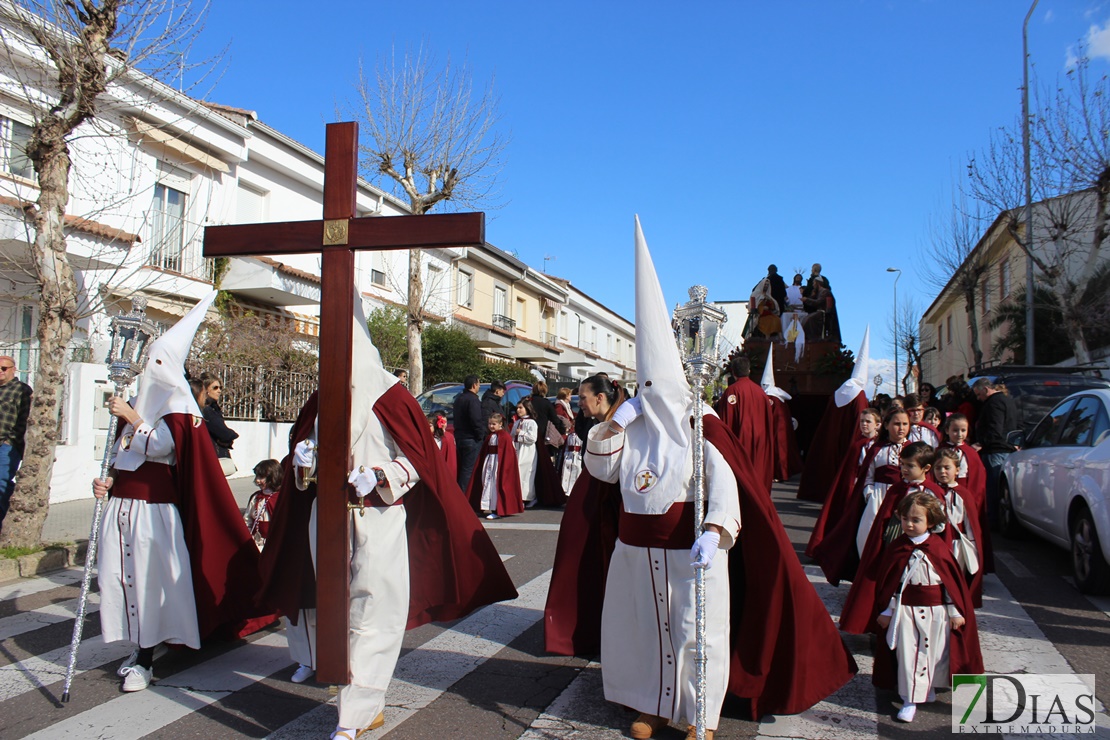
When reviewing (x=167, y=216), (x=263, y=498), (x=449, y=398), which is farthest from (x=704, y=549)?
(x=167, y=216)

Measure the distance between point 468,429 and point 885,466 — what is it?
698 cm

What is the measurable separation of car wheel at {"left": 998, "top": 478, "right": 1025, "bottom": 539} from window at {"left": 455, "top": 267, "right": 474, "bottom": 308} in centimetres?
2398

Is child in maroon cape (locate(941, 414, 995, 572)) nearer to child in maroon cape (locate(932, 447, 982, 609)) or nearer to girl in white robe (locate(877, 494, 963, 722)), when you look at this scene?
child in maroon cape (locate(932, 447, 982, 609))

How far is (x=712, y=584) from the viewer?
3.78 m

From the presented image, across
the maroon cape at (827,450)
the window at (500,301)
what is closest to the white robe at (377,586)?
the maroon cape at (827,450)

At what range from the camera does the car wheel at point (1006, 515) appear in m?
8.93

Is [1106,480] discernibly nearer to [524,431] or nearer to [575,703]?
[575,703]

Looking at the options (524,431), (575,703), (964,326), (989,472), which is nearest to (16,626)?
(575,703)

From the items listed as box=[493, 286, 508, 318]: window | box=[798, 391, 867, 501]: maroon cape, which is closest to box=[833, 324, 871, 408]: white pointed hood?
box=[798, 391, 867, 501]: maroon cape

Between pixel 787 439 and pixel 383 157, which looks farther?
pixel 383 157

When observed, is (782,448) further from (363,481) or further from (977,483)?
(363,481)

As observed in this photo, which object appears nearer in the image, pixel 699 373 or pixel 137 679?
pixel 699 373

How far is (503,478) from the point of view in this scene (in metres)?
11.4

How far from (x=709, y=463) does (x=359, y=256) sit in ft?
75.0
